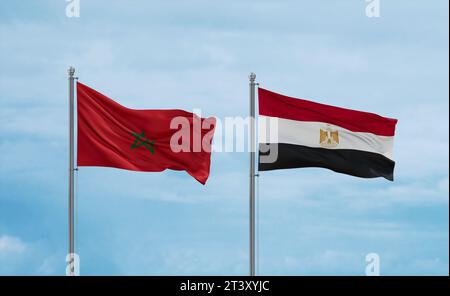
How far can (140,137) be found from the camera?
2577 cm

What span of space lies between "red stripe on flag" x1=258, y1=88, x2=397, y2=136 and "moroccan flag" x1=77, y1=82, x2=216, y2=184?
177 centimetres

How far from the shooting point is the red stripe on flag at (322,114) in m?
26.0

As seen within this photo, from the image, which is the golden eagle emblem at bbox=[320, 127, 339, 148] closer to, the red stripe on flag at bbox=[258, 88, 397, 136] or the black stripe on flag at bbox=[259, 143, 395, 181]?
the black stripe on flag at bbox=[259, 143, 395, 181]

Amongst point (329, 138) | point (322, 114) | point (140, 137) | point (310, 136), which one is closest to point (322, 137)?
point (329, 138)

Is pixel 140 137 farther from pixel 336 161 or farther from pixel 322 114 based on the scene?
pixel 336 161

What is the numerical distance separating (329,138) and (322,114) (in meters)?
0.77

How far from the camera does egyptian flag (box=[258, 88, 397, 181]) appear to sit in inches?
1019

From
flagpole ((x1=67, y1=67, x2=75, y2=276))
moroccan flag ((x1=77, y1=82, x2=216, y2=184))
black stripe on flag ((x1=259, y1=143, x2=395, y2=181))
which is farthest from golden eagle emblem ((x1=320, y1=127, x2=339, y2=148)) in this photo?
flagpole ((x1=67, y1=67, x2=75, y2=276))

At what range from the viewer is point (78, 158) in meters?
25.3

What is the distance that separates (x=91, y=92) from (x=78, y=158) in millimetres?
1972

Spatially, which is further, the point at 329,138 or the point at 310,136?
the point at 329,138

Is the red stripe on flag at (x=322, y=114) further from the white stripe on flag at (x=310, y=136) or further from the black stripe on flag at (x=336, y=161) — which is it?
the black stripe on flag at (x=336, y=161)
